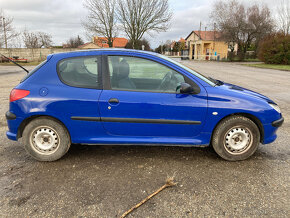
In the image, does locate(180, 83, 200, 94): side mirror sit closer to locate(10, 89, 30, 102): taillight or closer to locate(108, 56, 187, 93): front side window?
locate(108, 56, 187, 93): front side window

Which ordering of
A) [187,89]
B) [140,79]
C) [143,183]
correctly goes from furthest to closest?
1. [140,79]
2. [187,89]
3. [143,183]

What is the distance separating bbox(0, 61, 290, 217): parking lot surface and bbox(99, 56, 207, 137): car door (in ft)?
1.62

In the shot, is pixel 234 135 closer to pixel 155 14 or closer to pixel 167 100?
pixel 167 100

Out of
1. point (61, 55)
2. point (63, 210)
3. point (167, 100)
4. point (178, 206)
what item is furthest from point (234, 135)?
point (61, 55)

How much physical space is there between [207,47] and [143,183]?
2117 inches

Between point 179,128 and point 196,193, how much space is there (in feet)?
2.96

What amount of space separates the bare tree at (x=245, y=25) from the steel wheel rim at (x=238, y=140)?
129ft

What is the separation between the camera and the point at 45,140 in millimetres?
3162

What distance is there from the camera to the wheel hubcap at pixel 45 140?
3.13 meters

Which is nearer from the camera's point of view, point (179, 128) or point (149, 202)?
point (149, 202)

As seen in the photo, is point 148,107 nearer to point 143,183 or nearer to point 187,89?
point 187,89

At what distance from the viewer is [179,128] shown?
3.06 meters

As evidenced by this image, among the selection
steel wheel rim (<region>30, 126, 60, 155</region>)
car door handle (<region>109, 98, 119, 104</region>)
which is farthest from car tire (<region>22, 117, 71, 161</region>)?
car door handle (<region>109, 98, 119, 104</region>)

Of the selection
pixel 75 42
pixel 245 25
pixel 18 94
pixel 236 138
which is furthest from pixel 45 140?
pixel 75 42
